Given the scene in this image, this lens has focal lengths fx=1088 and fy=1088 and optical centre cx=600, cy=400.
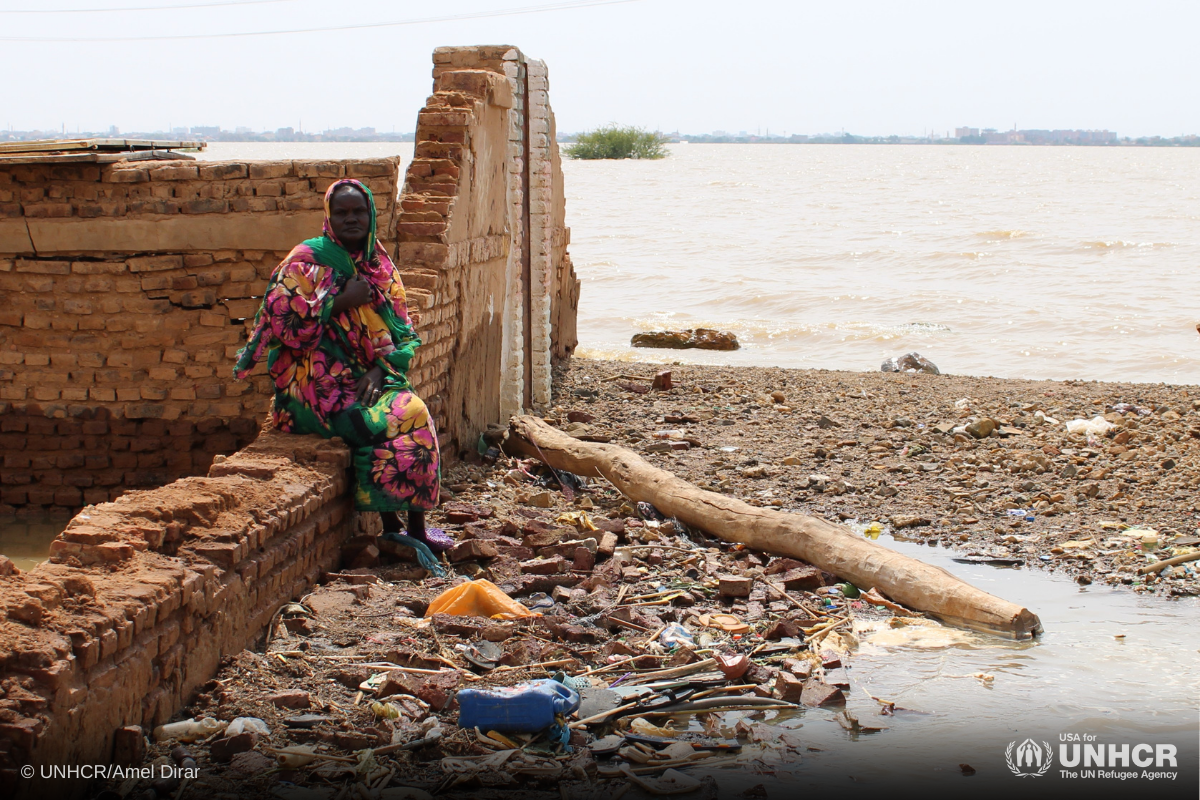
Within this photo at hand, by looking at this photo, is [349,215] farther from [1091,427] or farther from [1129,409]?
[1129,409]

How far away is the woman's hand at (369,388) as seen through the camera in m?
4.82

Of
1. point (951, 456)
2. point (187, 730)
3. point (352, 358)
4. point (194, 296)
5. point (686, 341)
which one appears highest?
point (194, 296)

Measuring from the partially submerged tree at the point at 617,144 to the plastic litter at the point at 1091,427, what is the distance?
67867 millimetres

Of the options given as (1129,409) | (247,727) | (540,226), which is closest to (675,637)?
(247,727)

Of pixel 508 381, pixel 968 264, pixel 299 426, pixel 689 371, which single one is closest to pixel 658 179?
pixel 968 264

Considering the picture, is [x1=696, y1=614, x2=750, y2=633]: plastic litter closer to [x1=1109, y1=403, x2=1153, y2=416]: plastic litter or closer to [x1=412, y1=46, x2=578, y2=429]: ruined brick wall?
[x1=412, y1=46, x2=578, y2=429]: ruined brick wall

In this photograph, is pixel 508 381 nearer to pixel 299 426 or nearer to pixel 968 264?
pixel 299 426

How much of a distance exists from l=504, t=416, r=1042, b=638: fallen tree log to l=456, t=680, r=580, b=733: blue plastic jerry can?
204cm

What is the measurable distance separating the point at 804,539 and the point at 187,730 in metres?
3.03

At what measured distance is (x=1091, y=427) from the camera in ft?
28.2

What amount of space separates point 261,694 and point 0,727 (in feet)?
3.28

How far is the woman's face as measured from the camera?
473cm

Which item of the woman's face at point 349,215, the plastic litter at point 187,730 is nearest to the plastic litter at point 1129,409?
the woman's face at point 349,215

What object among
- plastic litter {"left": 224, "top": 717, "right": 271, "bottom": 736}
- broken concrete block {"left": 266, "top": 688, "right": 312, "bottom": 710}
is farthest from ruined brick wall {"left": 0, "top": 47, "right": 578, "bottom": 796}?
plastic litter {"left": 224, "top": 717, "right": 271, "bottom": 736}
